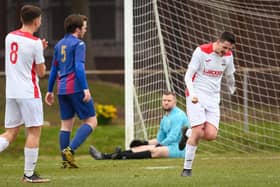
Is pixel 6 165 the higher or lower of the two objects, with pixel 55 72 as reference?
lower

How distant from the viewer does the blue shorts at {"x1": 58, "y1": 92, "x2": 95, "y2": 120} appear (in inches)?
461

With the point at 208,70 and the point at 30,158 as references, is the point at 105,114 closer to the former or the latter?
the point at 208,70

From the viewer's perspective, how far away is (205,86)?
10.6 metres

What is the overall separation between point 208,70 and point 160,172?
1273 mm

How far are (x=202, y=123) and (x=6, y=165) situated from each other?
3.37m

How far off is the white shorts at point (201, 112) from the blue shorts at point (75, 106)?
1.71 m

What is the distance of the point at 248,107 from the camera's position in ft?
54.1

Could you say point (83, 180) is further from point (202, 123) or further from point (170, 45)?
point (170, 45)

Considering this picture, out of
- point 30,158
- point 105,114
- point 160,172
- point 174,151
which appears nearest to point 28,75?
point 30,158

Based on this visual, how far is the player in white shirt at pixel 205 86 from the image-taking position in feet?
33.9

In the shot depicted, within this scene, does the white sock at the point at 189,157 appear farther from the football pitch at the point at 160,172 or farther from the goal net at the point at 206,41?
the goal net at the point at 206,41

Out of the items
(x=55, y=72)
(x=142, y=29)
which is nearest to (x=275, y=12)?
(x=142, y=29)

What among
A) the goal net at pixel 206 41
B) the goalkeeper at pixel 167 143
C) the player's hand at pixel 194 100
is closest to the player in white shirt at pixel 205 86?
the player's hand at pixel 194 100

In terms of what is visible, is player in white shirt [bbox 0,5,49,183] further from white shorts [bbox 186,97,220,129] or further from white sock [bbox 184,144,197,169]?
white shorts [bbox 186,97,220,129]
